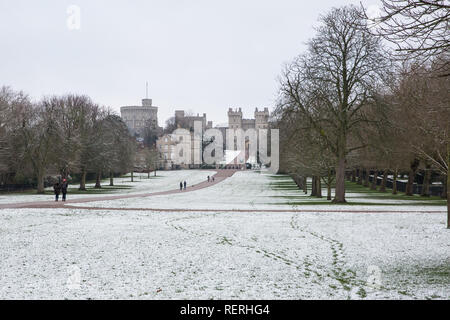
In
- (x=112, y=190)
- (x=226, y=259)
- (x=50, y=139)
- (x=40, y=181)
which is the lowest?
(x=112, y=190)

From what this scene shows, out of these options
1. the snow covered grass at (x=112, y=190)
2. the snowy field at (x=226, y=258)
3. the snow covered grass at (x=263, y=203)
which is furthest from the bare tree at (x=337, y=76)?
the snow covered grass at (x=112, y=190)

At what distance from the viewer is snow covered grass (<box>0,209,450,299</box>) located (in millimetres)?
10992

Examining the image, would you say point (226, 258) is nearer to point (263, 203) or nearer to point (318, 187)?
point (263, 203)

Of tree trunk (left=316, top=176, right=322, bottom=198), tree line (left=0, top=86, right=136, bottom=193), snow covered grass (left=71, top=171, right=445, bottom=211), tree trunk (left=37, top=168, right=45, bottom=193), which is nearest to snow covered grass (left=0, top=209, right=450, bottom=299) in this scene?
snow covered grass (left=71, top=171, right=445, bottom=211)

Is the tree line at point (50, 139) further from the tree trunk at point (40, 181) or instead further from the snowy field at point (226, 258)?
the snowy field at point (226, 258)

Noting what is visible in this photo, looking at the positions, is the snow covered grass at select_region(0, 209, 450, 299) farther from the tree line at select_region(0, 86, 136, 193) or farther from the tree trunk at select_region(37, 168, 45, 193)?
the tree line at select_region(0, 86, 136, 193)

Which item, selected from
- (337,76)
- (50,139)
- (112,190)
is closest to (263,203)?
(337,76)

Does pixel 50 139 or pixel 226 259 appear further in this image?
pixel 50 139

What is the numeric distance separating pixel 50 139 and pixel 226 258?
46.1m

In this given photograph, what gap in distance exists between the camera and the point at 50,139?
56156mm

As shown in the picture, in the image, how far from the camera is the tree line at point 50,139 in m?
55.8

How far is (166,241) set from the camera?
59.7ft

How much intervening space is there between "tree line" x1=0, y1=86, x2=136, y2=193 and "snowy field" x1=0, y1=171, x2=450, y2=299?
32.6 m
